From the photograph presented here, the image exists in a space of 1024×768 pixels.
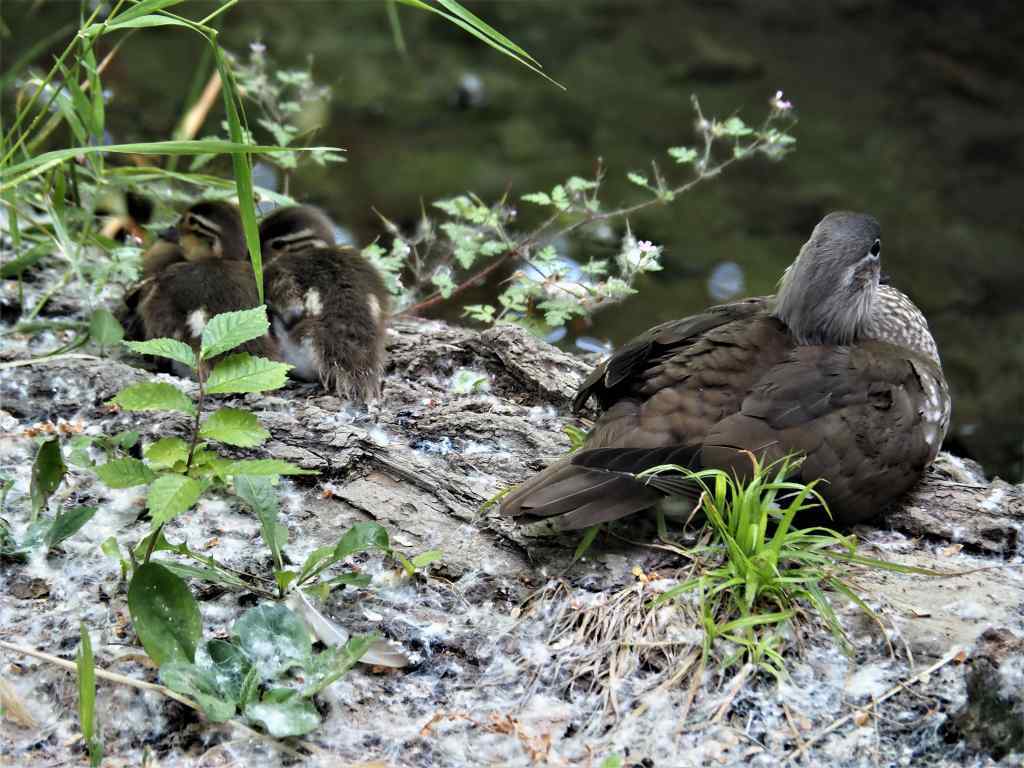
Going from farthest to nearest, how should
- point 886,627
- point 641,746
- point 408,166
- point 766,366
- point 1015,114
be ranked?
point 1015,114
point 408,166
point 766,366
point 886,627
point 641,746

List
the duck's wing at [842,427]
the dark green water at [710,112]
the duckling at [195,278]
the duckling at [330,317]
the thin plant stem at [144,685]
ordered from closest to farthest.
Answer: the thin plant stem at [144,685]
the duck's wing at [842,427]
the duckling at [330,317]
the duckling at [195,278]
the dark green water at [710,112]

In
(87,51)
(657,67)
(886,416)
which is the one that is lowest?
(657,67)

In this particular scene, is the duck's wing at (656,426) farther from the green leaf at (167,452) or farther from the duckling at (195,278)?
the duckling at (195,278)

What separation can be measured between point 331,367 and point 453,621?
4.08ft

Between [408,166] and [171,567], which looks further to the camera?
[408,166]

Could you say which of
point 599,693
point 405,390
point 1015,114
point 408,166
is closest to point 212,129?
point 408,166

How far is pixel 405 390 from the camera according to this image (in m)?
4.21

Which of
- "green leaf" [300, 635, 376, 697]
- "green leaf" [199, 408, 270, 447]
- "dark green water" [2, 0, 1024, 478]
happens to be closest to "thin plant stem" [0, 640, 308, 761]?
"green leaf" [300, 635, 376, 697]

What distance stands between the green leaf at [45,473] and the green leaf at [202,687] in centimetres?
69

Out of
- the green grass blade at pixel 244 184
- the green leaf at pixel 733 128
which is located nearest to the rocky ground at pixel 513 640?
the green grass blade at pixel 244 184

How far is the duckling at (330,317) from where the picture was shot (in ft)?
13.4

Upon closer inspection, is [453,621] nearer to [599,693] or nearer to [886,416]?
[599,693]

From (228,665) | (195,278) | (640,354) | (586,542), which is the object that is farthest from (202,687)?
(195,278)

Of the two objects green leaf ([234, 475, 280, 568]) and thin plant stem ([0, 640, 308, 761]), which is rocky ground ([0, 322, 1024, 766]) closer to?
thin plant stem ([0, 640, 308, 761])
